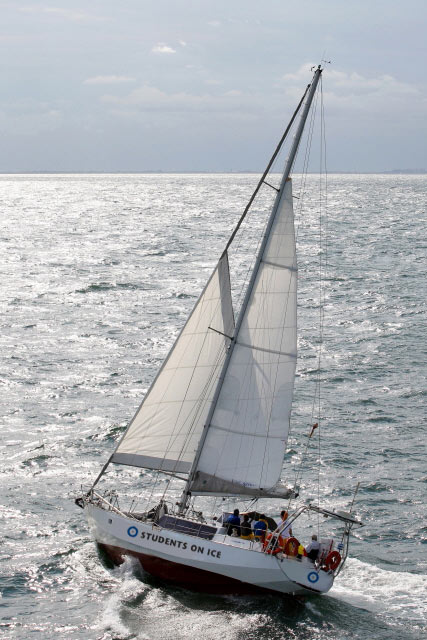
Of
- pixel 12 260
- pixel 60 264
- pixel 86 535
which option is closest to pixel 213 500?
pixel 86 535

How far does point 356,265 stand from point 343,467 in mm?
51088

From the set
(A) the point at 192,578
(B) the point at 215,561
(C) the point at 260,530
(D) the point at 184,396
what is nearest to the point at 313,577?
(C) the point at 260,530

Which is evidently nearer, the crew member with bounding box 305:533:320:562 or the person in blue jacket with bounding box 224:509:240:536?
the crew member with bounding box 305:533:320:562

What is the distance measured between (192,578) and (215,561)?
3.30ft

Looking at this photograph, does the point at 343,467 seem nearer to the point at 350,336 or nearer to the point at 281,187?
the point at 281,187

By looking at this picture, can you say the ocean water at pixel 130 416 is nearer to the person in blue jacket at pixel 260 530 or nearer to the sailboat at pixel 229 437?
the sailboat at pixel 229 437

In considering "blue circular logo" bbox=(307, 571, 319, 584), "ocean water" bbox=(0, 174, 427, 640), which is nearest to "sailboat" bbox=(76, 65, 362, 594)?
"blue circular logo" bbox=(307, 571, 319, 584)

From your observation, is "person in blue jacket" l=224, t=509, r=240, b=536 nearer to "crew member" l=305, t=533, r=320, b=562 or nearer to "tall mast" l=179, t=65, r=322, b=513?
"tall mast" l=179, t=65, r=322, b=513

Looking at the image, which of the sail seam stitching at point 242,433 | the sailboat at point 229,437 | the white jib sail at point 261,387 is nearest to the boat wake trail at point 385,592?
the sailboat at point 229,437

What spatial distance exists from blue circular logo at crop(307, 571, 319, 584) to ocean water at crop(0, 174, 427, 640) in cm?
91

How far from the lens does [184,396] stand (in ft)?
87.8

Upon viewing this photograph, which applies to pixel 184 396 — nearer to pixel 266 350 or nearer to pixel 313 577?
pixel 266 350

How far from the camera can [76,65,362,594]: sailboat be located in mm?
24922

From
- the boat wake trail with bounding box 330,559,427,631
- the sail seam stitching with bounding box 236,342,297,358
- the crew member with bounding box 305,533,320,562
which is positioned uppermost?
the sail seam stitching with bounding box 236,342,297,358
